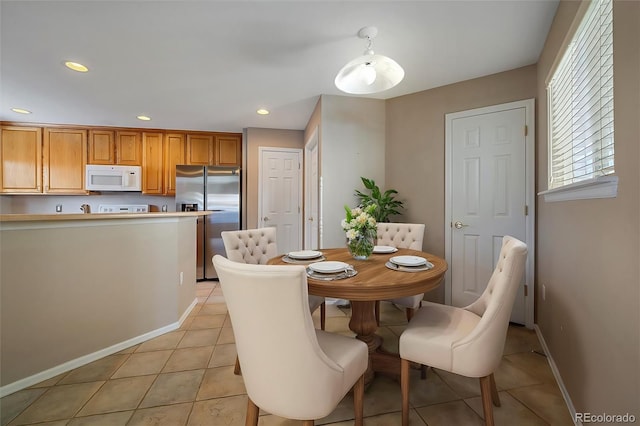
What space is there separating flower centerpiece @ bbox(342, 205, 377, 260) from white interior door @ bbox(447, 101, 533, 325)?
151cm

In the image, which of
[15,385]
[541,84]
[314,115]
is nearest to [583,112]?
[541,84]

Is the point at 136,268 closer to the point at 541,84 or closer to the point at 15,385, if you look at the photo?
the point at 15,385

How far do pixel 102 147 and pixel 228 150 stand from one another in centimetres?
194

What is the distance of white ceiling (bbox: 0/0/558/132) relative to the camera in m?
1.71

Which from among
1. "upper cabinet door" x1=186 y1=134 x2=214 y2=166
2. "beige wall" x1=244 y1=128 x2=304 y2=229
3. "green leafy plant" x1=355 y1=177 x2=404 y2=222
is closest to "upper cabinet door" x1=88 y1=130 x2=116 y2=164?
"upper cabinet door" x1=186 y1=134 x2=214 y2=166

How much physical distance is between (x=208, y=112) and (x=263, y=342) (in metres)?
3.50

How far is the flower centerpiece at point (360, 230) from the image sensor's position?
1625mm

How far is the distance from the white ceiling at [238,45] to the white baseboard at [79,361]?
2.38 m

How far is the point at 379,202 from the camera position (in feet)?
9.48

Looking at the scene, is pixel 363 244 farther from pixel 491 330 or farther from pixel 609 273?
pixel 609 273

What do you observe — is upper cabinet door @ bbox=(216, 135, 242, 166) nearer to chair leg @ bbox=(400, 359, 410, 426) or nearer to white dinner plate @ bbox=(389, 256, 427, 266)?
white dinner plate @ bbox=(389, 256, 427, 266)

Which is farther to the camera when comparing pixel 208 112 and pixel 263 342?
pixel 208 112

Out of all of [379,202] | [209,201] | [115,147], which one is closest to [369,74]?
[379,202]

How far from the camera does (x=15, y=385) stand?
1.55 m
